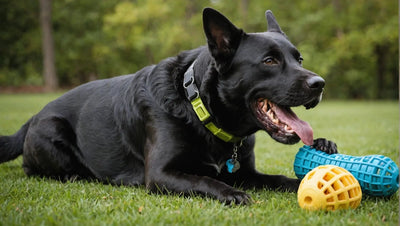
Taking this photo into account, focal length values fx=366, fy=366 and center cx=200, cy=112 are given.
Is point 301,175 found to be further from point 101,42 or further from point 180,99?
point 101,42

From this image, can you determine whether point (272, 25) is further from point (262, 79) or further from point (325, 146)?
point (325, 146)

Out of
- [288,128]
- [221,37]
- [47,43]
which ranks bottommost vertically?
[288,128]

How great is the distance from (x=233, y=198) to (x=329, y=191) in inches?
24.6

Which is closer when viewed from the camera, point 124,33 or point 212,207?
point 212,207

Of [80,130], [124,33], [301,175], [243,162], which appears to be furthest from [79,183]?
[124,33]

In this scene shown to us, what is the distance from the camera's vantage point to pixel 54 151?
369 centimetres

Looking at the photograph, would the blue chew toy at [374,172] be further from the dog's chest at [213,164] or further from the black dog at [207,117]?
the dog's chest at [213,164]

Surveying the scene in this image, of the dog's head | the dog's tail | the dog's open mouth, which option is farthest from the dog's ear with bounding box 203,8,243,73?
Answer: the dog's tail

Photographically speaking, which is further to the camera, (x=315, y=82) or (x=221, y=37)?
(x=221, y=37)

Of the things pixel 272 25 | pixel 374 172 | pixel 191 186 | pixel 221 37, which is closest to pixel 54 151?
pixel 191 186

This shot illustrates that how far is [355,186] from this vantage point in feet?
7.67

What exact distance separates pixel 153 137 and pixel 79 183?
92 cm

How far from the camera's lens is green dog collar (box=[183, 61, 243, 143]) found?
2.89m

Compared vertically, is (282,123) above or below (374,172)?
above
